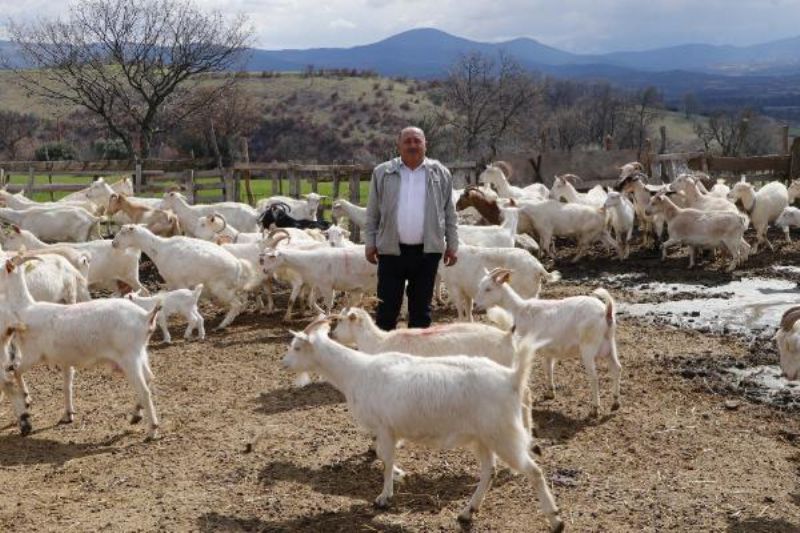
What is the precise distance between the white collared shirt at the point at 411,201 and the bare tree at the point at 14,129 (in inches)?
1804

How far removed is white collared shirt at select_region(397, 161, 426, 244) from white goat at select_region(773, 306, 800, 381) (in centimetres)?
309

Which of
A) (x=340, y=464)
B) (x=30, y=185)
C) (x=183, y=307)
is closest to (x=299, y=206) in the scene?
(x=30, y=185)

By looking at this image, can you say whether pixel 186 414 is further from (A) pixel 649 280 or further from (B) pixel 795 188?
(B) pixel 795 188

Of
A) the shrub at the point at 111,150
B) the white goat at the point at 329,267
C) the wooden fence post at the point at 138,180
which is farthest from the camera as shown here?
the shrub at the point at 111,150

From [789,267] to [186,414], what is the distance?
11.0 meters

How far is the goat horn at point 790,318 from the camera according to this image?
6656 mm

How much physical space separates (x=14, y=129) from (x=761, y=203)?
167 ft

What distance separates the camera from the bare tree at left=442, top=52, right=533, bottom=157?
4166cm

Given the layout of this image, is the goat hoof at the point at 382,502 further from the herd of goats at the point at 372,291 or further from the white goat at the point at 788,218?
the white goat at the point at 788,218

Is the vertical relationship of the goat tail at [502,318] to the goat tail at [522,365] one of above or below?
below

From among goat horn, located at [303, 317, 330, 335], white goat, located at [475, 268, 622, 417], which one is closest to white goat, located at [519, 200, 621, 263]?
white goat, located at [475, 268, 622, 417]

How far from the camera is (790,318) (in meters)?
6.74

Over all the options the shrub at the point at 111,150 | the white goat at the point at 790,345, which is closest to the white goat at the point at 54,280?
the white goat at the point at 790,345

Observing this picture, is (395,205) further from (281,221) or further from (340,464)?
(281,221)
